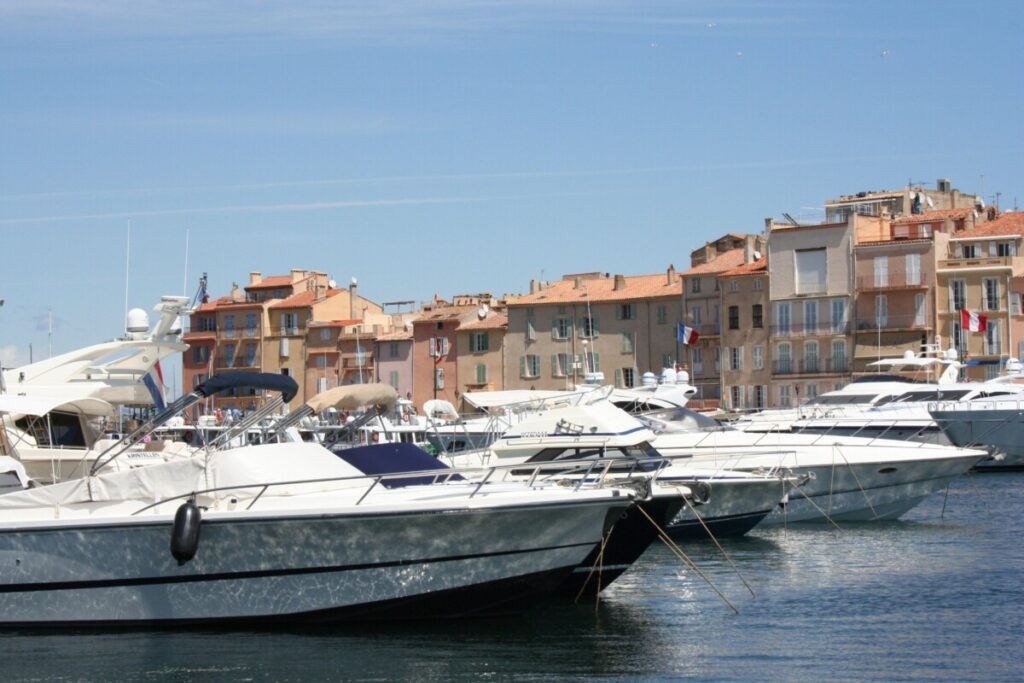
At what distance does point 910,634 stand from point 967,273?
200 ft

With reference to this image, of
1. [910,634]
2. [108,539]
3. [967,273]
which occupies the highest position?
[967,273]

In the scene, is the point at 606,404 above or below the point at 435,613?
above

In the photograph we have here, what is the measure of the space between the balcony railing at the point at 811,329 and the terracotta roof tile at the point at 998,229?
7.08 meters

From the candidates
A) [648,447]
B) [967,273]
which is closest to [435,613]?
[648,447]

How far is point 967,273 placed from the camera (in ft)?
252

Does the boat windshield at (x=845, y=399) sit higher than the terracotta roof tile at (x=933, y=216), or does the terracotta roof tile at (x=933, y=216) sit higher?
the terracotta roof tile at (x=933, y=216)

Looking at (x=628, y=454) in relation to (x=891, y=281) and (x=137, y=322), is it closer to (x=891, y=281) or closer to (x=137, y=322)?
(x=137, y=322)

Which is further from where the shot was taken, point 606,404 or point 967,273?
point 967,273

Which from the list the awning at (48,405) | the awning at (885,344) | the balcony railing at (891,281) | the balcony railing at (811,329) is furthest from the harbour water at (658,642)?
the balcony railing at (811,329)

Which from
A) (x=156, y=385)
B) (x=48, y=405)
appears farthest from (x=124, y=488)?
(x=156, y=385)

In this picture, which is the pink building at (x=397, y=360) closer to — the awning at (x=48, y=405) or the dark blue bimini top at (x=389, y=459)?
the awning at (x=48, y=405)

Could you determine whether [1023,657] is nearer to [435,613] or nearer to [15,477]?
[435,613]

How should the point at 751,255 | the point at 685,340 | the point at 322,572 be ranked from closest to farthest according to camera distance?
the point at 322,572 < the point at 685,340 < the point at 751,255

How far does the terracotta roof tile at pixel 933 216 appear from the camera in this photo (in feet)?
267
